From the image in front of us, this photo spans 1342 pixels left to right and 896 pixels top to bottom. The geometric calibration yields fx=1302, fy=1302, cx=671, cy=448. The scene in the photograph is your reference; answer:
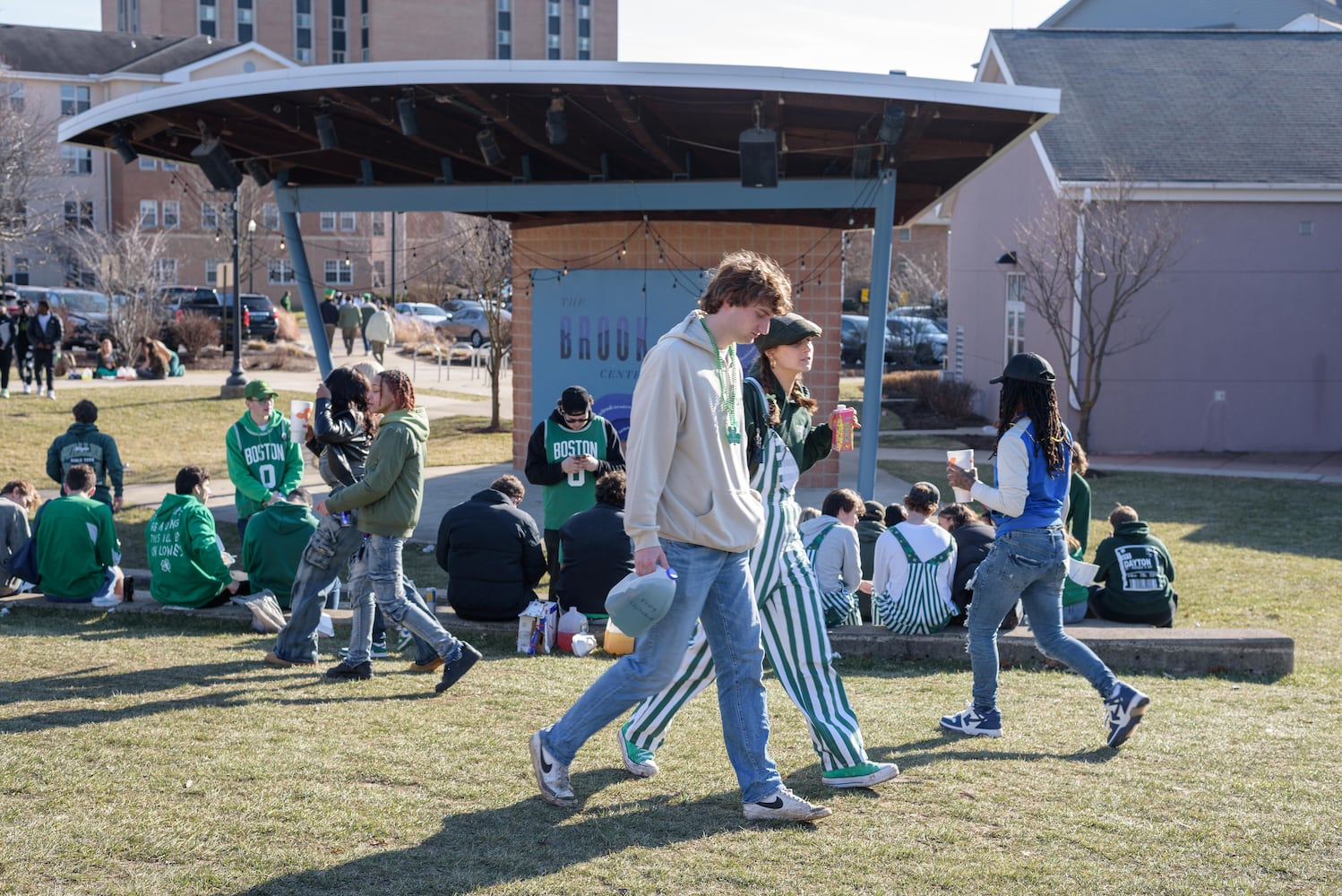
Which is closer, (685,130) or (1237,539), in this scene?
(685,130)

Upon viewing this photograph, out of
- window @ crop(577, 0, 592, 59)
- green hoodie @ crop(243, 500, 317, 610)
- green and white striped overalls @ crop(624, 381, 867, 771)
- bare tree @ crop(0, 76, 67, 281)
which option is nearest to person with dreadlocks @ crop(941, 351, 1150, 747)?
green and white striped overalls @ crop(624, 381, 867, 771)

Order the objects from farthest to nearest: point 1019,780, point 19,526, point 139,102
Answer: point 139,102, point 19,526, point 1019,780

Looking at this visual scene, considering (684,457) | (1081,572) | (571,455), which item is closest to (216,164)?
(571,455)

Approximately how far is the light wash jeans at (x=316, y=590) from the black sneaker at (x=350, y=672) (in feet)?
0.60

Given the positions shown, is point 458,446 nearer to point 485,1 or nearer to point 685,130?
point 685,130

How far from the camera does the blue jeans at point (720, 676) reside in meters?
4.19

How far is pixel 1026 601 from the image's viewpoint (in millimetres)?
5457

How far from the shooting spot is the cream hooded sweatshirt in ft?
13.2

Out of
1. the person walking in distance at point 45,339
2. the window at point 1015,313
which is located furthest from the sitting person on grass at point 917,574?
the person walking in distance at point 45,339

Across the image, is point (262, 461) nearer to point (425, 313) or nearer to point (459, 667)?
point (459, 667)

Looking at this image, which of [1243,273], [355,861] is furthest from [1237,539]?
[355,861]

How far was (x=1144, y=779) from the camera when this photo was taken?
468 centimetres

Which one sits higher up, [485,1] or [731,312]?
[485,1]

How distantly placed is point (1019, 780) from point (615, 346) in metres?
10.2
